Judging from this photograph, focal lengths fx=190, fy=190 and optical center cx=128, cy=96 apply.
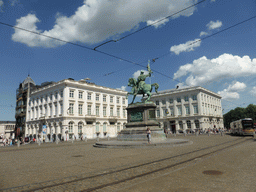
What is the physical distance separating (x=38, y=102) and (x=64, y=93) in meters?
14.4

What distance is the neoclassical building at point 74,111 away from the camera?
47594mm

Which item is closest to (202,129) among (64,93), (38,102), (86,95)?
(86,95)

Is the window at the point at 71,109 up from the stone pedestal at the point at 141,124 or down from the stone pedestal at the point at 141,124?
up

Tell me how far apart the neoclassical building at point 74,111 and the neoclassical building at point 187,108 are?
17380 mm

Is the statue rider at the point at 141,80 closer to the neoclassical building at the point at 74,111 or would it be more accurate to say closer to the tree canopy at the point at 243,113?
the neoclassical building at the point at 74,111

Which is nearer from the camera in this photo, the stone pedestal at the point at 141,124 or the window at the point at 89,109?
the stone pedestal at the point at 141,124

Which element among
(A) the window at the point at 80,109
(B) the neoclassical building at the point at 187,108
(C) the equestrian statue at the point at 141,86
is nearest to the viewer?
(C) the equestrian statue at the point at 141,86

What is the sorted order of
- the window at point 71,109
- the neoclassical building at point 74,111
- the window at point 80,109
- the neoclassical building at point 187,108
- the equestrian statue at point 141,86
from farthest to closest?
the neoclassical building at point 187,108 < the window at point 80,109 < the window at point 71,109 < the neoclassical building at point 74,111 < the equestrian statue at point 141,86

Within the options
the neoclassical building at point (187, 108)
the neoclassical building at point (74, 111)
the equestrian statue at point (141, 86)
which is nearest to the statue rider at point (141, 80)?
the equestrian statue at point (141, 86)

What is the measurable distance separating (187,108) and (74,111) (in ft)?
125

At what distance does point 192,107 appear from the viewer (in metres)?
64.0

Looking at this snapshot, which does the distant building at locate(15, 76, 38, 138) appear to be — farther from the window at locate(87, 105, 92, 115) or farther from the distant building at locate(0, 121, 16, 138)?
the distant building at locate(0, 121, 16, 138)

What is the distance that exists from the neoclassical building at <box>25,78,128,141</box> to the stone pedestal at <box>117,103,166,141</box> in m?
26.4

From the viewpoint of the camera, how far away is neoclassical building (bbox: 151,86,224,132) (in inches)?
2472
